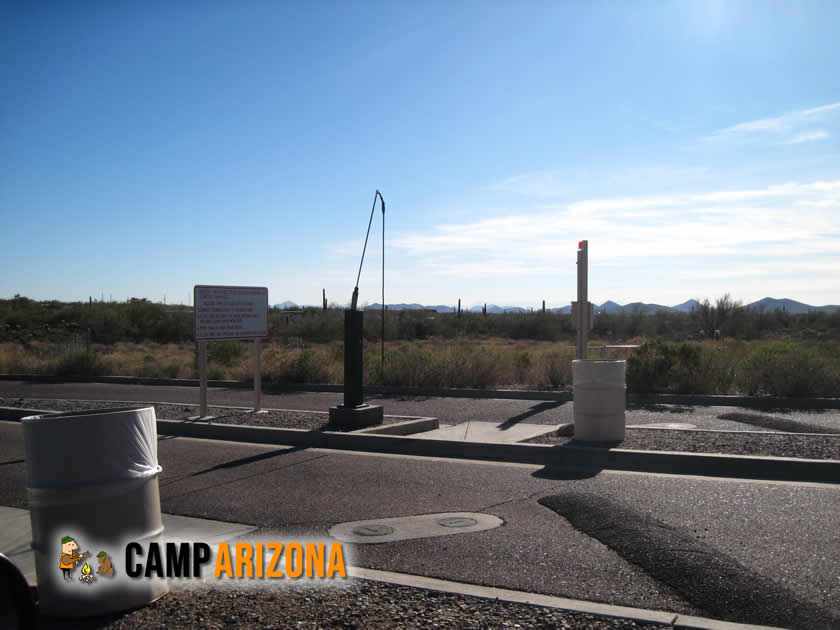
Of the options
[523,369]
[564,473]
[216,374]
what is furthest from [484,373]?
[564,473]

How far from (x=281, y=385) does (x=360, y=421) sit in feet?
28.7

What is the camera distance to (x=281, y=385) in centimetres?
2005

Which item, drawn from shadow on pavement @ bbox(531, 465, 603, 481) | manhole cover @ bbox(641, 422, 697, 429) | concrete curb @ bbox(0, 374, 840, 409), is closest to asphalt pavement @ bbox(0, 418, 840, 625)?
shadow on pavement @ bbox(531, 465, 603, 481)

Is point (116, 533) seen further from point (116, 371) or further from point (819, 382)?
point (116, 371)

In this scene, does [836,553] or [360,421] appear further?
[360,421]

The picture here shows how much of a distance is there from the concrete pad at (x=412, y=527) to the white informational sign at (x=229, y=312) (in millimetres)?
7069

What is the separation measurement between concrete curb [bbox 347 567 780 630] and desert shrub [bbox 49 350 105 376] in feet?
68.3

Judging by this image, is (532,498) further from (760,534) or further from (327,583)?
(327,583)

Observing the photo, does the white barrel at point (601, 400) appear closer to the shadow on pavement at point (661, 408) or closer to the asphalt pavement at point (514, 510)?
the asphalt pavement at point (514, 510)

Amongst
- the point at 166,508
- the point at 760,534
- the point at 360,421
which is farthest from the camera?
the point at 360,421

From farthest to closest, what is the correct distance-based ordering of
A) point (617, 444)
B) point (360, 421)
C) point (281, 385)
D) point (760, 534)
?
point (281, 385) < point (360, 421) < point (617, 444) < point (760, 534)

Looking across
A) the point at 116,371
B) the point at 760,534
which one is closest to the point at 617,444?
the point at 760,534

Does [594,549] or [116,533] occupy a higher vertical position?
[116,533]

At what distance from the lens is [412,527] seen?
6758mm
